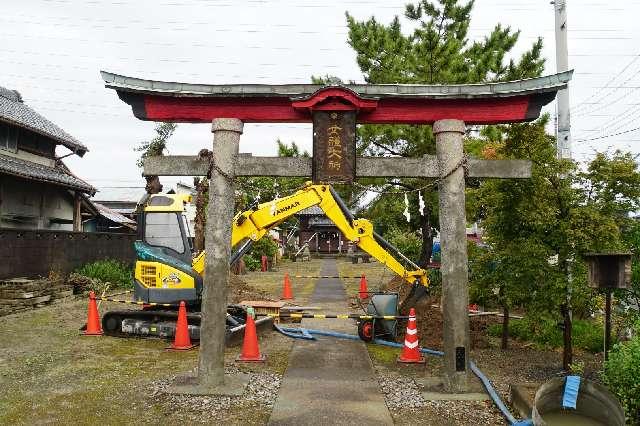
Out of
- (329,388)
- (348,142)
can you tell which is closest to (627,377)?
(329,388)

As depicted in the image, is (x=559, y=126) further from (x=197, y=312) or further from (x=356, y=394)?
(x=197, y=312)

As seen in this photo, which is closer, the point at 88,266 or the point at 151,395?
the point at 151,395

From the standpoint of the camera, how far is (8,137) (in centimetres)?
1992

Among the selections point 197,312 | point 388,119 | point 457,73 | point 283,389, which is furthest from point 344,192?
point 283,389

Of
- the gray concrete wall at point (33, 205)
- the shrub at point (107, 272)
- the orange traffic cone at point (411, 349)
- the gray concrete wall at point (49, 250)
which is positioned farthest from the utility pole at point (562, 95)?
the gray concrete wall at point (33, 205)

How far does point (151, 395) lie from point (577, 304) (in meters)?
7.05

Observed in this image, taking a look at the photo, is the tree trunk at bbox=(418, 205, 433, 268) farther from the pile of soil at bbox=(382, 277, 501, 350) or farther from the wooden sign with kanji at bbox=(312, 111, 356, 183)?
the wooden sign with kanji at bbox=(312, 111, 356, 183)

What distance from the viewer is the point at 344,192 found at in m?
18.7

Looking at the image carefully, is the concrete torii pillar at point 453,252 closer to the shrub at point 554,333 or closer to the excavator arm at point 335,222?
the shrub at point 554,333

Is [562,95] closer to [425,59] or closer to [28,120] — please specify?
[425,59]

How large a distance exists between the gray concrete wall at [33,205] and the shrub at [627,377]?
19.7m

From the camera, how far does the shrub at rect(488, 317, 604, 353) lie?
9.83m

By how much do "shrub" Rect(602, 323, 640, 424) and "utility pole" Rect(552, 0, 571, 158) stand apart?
6059 mm

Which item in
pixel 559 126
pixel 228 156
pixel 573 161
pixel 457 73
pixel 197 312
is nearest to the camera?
pixel 228 156
